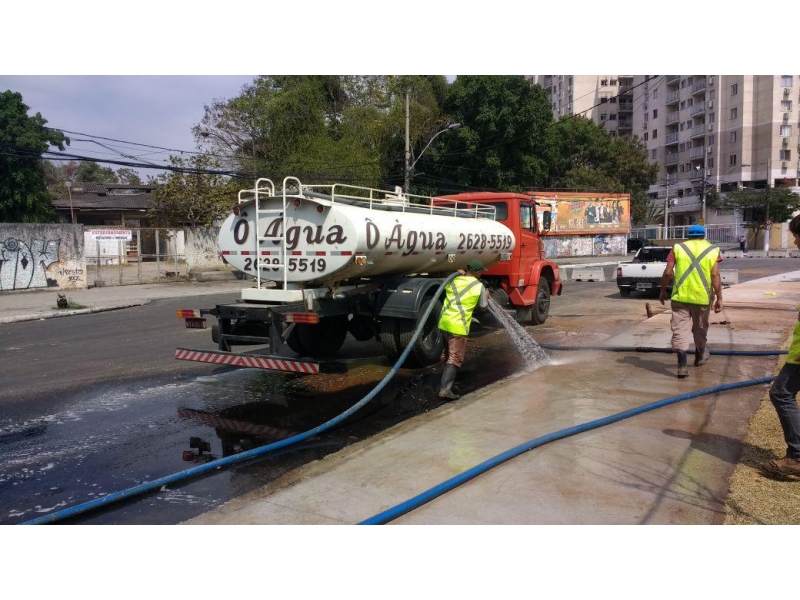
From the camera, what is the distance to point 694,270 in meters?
7.29

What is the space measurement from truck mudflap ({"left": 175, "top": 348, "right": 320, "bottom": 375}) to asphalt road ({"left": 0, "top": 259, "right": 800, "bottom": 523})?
46cm

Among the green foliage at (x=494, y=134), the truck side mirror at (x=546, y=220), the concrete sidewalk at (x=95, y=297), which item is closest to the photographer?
the truck side mirror at (x=546, y=220)

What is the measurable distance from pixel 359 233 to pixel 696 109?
256 feet

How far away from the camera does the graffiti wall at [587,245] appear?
150 feet

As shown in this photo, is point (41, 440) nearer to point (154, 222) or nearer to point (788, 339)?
point (788, 339)

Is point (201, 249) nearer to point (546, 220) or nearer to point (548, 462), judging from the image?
point (546, 220)

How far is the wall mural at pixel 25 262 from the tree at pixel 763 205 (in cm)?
5545

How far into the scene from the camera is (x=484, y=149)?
3916cm

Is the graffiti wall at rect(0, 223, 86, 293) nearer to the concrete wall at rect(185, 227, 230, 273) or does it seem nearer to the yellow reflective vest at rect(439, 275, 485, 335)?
the concrete wall at rect(185, 227, 230, 273)

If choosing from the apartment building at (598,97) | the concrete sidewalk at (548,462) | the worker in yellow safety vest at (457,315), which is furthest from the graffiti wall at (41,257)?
the apartment building at (598,97)

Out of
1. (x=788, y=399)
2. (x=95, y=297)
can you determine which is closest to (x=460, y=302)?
(x=788, y=399)

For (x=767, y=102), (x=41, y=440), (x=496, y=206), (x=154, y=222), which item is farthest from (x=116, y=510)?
(x=767, y=102)

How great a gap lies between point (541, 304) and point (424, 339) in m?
4.82

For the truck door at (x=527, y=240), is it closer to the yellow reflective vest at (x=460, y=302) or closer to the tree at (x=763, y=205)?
the yellow reflective vest at (x=460, y=302)
